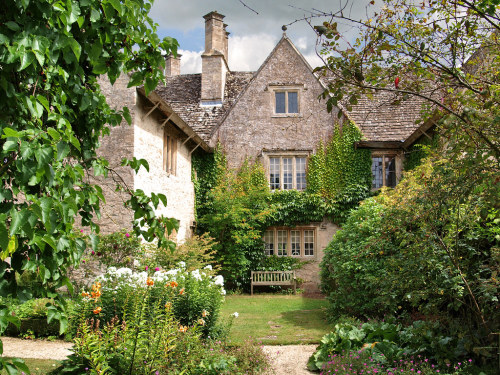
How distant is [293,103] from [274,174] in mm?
3021

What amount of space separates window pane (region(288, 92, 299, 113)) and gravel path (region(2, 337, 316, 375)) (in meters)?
12.0

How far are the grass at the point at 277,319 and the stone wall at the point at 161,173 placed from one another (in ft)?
10.4

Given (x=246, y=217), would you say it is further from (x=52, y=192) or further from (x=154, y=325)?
(x=52, y=192)

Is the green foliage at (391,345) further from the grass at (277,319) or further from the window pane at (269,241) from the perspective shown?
the window pane at (269,241)

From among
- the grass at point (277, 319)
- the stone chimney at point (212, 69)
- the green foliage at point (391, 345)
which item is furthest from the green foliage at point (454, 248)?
the stone chimney at point (212, 69)

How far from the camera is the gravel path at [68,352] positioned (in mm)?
6566

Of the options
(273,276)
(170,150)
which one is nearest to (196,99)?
(170,150)

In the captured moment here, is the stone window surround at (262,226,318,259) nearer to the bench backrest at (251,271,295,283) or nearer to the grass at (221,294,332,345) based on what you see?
the bench backrest at (251,271,295,283)

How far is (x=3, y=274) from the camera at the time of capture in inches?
99.7

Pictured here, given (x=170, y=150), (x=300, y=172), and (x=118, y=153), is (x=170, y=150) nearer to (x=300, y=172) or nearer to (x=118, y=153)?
(x=118, y=153)

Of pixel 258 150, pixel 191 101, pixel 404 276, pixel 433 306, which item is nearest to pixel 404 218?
pixel 404 276

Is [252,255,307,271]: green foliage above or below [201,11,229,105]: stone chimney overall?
below

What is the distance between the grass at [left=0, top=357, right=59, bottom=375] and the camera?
20.4ft

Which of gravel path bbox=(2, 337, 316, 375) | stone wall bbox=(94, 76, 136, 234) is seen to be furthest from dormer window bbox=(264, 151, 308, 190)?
gravel path bbox=(2, 337, 316, 375)
